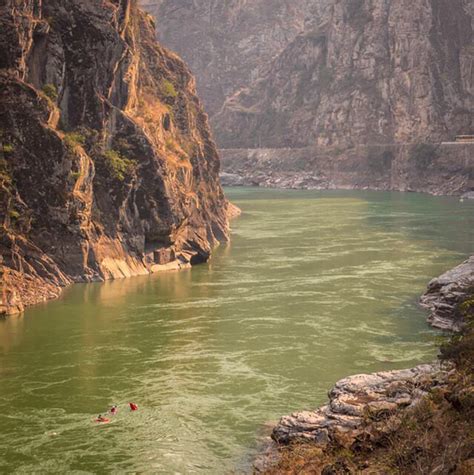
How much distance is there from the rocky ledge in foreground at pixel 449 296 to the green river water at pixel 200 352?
106 cm

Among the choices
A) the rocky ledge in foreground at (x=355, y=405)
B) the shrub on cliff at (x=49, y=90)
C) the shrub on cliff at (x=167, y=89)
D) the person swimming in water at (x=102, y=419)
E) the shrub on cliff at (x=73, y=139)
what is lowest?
the person swimming in water at (x=102, y=419)

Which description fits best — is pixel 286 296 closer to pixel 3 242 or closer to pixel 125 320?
pixel 125 320

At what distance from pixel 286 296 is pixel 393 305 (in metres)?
7.73

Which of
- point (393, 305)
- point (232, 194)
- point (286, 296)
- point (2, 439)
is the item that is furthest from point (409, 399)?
point (232, 194)

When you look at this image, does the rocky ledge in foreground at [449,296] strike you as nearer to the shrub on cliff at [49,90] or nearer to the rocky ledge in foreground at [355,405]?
the rocky ledge in foreground at [355,405]

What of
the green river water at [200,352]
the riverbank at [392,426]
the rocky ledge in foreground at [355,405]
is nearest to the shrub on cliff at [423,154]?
the green river water at [200,352]

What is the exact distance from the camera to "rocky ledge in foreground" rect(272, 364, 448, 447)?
31594 millimetres

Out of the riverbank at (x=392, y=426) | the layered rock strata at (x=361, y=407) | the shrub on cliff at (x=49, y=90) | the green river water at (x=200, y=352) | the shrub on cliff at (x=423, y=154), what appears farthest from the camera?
the shrub on cliff at (x=423, y=154)

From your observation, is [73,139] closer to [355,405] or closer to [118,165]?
[118,165]

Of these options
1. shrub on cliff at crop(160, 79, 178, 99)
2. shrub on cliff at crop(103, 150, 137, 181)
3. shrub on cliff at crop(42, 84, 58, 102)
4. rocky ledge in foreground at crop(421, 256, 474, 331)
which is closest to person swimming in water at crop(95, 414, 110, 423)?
rocky ledge in foreground at crop(421, 256, 474, 331)

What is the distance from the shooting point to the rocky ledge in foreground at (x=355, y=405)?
104 feet

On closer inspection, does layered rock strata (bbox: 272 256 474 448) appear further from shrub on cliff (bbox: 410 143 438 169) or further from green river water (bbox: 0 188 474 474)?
shrub on cliff (bbox: 410 143 438 169)

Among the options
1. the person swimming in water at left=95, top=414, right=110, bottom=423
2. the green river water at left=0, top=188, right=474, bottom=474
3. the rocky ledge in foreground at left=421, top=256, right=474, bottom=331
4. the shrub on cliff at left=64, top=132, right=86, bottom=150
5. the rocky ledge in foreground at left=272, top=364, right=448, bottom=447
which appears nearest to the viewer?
the rocky ledge in foreground at left=272, top=364, right=448, bottom=447

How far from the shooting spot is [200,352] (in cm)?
4762
